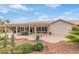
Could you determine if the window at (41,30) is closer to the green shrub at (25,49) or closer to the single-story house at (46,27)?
the single-story house at (46,27)

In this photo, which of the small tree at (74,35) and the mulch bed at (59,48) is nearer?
the small tree at (74,35)

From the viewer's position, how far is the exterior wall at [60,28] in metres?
4.46

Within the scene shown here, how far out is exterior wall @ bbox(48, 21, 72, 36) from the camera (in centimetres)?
446

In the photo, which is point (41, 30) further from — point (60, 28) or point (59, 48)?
point (59, 48)

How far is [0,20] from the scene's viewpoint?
4383 millimetres

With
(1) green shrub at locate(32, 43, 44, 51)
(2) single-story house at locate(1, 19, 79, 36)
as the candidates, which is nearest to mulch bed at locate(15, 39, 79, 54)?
(1) green shrub at locate(32, 43, 44, 51)

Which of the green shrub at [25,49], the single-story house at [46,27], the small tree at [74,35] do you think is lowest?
the green shrub at [25,49]

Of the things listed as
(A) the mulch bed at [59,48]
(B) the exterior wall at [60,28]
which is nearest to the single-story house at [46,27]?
(B) the exterior wall at [60,28]
